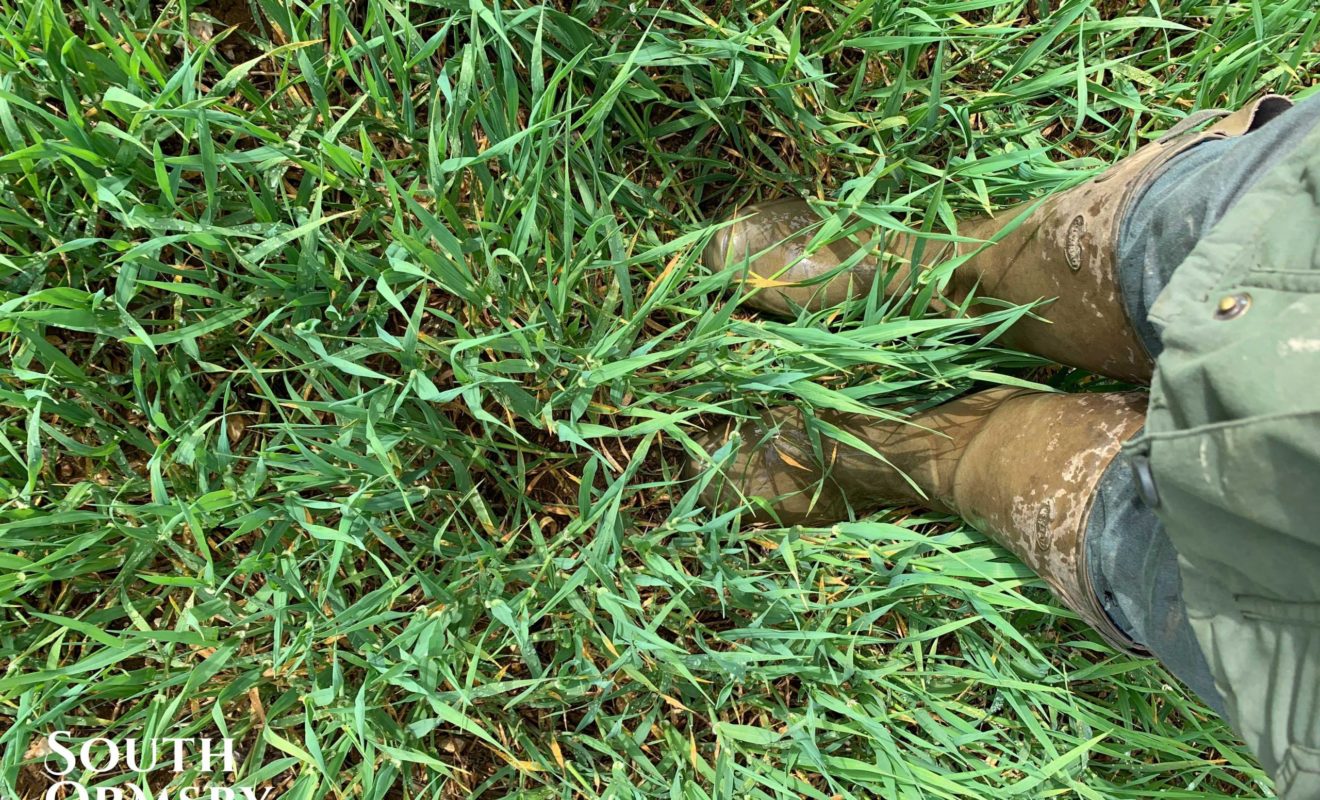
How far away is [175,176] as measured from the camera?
0.90 meters

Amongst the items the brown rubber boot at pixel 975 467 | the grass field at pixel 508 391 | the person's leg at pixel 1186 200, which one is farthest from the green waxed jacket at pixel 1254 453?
the grass field at pixel 508 391

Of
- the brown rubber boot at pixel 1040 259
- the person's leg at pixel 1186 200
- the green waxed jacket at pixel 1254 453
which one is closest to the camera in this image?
the green waxed jacket at pixel 1254 453

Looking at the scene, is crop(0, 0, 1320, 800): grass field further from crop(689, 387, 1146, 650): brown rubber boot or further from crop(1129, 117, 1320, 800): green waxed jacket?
crop(1129, 117, 1320, 800): green waxed jacket

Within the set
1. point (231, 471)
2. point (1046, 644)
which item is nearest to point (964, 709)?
point (1046, 644)

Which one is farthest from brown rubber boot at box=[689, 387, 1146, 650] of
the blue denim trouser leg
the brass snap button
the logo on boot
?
the brass snap button

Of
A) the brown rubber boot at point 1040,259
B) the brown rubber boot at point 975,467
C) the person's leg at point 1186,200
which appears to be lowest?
the brown rubber boot at point 975,467

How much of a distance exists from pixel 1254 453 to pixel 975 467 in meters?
0.45

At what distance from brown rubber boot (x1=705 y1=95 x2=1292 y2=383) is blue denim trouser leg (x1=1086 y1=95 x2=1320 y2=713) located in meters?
0.02

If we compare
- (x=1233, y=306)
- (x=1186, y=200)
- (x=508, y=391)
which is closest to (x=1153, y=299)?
(x=1186, y=200)

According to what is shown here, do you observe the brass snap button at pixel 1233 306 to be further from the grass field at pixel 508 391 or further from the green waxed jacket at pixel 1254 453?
the grass field at pixel 508 391

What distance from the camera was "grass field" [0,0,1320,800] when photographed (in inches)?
36.3

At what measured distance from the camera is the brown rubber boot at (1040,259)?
858 mm

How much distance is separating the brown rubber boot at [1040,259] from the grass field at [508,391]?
51 millimetres

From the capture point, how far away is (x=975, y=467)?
1.00 metres
